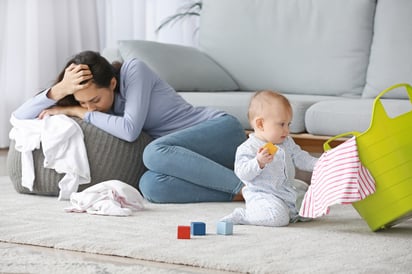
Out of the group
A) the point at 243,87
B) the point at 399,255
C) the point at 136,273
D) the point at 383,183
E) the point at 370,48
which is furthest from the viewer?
the point at 243,87

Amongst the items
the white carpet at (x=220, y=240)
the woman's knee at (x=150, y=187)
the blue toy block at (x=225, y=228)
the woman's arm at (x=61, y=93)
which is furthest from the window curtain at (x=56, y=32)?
the blue toy block at (x=225, y=228)

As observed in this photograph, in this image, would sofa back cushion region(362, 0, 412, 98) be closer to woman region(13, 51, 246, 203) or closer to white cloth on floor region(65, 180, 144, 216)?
woman region(13, 51, 246, 203)

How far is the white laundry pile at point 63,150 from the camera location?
10.3ft

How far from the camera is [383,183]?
2.43 metres

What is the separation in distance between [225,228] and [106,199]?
0.63 meters

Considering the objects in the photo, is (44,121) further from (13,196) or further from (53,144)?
(13,196)

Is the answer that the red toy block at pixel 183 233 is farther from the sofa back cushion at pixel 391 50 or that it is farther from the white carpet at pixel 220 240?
the sofa back cushion at pixel 391 50

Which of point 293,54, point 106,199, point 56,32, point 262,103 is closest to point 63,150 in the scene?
point 106,199

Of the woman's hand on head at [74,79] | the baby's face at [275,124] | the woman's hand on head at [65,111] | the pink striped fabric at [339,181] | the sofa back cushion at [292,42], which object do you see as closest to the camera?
the pink striped fabric at [339,181]

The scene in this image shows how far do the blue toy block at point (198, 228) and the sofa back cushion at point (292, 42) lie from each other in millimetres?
1826

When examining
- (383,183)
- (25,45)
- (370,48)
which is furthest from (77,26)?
(383,183)

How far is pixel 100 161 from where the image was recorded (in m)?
3.19

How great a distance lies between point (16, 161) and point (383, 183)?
4.95ft

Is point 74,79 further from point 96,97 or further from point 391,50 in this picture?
point 391,50
